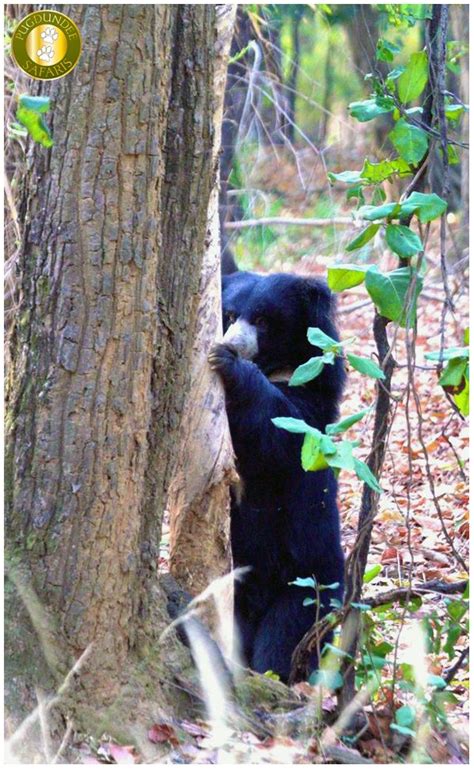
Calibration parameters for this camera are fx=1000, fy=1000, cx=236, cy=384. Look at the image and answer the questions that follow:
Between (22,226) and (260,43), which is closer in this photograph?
(22,226)

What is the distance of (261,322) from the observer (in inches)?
196

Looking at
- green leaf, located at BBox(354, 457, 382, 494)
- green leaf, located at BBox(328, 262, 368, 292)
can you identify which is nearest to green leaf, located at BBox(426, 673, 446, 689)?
green leaf, located at BBox(354, 457, 382, 494)

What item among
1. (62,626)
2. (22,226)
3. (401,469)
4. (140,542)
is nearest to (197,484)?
(140,542)

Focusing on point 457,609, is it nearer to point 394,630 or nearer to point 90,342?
point 394,630

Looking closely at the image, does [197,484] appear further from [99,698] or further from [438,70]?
[438,70]

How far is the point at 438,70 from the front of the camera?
296 cm

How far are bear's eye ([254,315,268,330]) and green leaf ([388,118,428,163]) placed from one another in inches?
85.8

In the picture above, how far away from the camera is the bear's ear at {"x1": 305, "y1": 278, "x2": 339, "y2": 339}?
497 centimetres

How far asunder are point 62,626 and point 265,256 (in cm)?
630

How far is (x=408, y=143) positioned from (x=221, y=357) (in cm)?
130

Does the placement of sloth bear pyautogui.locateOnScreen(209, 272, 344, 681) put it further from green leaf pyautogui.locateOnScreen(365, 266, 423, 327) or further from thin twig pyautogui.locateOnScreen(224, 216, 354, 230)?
thin twig pyautogui.locateOnScreen(224, 216, 354, 230)

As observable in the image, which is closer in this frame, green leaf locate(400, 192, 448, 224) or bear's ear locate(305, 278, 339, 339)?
green leaf locate(400, 192, 448, 224)

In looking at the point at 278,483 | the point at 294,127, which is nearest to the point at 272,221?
the point at 294,127

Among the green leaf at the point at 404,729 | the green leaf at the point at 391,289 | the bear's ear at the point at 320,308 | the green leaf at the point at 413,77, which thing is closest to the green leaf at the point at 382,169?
the green leaf at the point at 413,77
